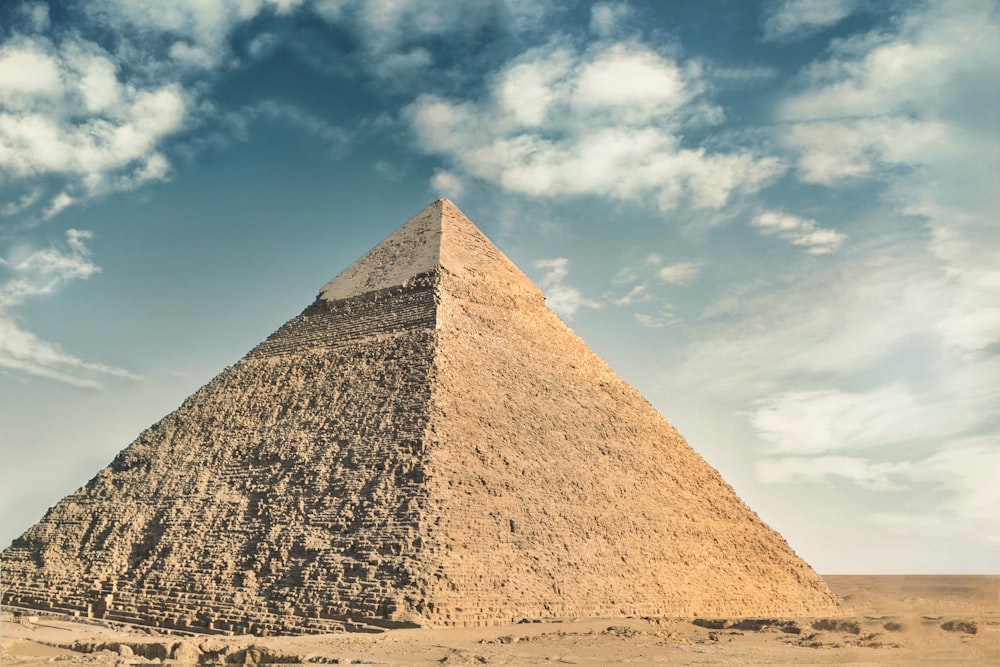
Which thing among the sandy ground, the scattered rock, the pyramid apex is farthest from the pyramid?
the scattered rock

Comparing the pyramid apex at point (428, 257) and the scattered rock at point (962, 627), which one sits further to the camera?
the pyramid apex at point (428, 257)

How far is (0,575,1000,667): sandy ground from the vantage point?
40.6 ft

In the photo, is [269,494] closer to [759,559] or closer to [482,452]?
[482,452]

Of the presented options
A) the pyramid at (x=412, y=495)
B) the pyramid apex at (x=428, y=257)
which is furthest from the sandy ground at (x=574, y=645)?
the pyramid apex at (x=428, y=257)

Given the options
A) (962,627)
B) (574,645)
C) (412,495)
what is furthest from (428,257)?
(962,627)

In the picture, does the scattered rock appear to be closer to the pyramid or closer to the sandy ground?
the sandy ground

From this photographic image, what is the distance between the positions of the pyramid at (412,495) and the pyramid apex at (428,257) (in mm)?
124

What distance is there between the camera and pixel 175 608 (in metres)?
18.5

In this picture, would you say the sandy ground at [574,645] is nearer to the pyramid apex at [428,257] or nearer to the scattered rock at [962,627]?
the scattered rock at [962,627]

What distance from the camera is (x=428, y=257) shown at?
28.0 meters

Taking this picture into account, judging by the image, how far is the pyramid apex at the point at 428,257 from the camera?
27.8 metres

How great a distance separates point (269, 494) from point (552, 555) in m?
7.05

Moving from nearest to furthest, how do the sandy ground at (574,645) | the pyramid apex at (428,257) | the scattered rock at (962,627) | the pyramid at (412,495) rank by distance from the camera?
the sandy ground at (574,645) → the scattered rock at (962,627) → the pyramid at (412,495) → the pyramid apex at (428,257)

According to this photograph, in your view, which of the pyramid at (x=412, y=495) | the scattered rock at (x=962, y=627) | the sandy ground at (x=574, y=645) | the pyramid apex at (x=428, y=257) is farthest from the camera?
the pyramid apex at (x=428, y=257)
